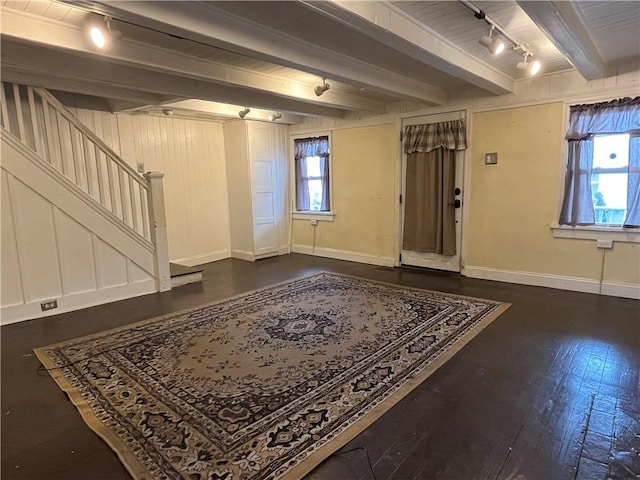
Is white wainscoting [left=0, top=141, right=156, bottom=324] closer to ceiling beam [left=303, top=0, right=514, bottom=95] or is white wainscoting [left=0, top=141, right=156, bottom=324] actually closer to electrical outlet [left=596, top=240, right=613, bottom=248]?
ceiling beam [left=303, top=0, right=514, bottom=95]

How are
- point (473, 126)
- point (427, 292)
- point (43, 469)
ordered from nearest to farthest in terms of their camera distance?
point (43, 469) → point (427, 292) → point (473, 126)

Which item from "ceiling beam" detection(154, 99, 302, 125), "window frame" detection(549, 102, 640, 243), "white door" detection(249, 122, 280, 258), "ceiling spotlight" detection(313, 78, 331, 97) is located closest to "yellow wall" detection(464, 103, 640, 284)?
"window frame" detection(549, 102, 640, 243)

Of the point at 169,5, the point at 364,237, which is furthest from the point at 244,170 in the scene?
the point at 169,5

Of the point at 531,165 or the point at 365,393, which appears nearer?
the point at 365,393

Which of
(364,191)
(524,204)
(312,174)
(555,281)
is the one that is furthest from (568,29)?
(312,174)

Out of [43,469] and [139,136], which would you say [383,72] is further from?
[43,469]

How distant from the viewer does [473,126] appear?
495 cm

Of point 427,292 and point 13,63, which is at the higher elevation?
point 13,63

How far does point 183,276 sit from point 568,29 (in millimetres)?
4697

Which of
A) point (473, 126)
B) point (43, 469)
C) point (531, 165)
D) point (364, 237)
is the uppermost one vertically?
point (473, 126)

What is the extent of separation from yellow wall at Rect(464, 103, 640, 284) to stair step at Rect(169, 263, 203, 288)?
3709 millimetres

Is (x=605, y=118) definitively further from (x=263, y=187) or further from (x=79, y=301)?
(x=79, y=301)

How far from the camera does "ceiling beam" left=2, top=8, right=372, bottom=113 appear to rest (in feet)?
8.77

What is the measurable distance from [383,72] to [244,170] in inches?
125
